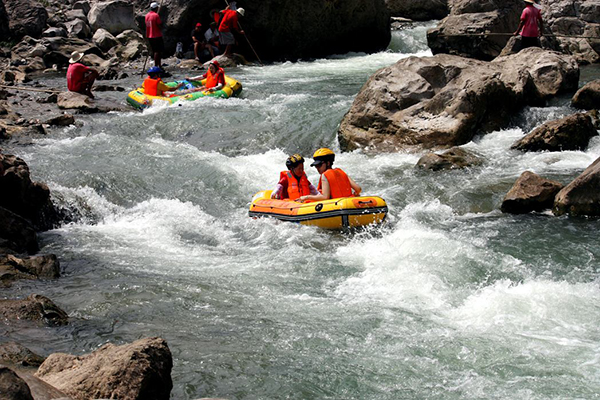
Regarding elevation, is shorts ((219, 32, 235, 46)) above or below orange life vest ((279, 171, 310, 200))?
above

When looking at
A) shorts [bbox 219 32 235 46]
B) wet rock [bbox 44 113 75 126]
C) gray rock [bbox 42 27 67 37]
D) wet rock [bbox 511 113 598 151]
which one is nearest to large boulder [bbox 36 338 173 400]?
wet rock [bbox 511 113 598 151]

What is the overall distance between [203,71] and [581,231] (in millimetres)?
13378

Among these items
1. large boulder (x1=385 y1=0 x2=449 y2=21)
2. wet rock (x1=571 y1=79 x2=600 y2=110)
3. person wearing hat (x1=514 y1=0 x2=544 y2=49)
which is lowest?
wet rock (x1=571 y1=79 x2=600 y2=110)

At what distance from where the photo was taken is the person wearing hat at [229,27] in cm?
2014

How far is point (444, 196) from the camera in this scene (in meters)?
10.2

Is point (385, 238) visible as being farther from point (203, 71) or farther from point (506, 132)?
point (203, 71)

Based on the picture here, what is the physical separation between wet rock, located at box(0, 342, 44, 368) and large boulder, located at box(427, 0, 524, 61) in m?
13.9

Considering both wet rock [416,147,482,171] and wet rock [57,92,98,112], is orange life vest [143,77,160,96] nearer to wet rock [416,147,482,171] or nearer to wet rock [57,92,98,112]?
wet rock [57,92,98,112]

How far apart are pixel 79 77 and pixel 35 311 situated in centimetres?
1101

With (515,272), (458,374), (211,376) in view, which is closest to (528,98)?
(515,272)

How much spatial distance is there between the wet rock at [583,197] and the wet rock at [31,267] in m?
6.14

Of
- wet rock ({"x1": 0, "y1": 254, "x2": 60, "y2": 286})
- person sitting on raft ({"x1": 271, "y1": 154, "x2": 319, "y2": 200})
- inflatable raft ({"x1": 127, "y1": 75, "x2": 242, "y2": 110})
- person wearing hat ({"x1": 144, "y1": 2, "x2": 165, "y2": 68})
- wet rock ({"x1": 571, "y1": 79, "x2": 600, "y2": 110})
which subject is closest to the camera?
wet rock ({"x1": 0, "y1": 254, "x2": 60, "y2": 286})

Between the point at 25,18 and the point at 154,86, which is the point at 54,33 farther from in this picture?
the point at 154,86

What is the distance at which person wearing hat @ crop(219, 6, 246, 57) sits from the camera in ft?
66.1
